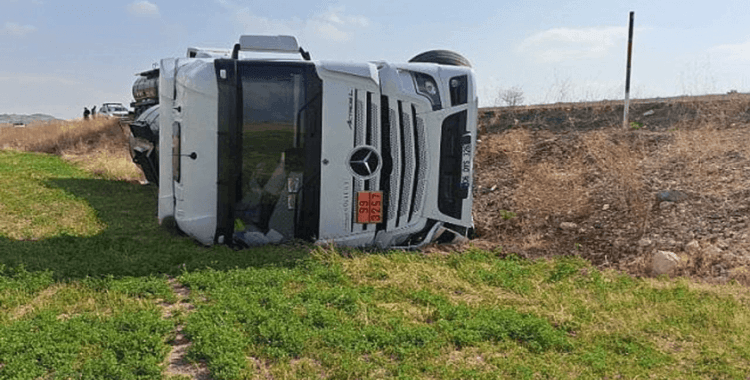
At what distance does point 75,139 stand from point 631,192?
19.8m

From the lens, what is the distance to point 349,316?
13.6 feet

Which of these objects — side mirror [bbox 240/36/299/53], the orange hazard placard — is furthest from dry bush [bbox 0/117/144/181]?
the orange hazard placard

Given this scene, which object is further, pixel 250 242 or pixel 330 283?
pixel 250 242

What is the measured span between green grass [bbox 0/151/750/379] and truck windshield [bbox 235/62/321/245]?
17.4 inches

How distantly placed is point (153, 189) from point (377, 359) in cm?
845

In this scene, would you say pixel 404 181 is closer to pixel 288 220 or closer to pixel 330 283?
pixel 288 220

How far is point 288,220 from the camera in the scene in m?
6.01

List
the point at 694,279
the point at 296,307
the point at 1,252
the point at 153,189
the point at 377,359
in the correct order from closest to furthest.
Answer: the point at 377,359
the point at 296,307
the point at 694,279
the point at 1,252
the point at 153,189

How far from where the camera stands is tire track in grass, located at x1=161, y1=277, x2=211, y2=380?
10.8 ft

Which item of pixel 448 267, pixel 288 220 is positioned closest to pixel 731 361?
pixel 448 267

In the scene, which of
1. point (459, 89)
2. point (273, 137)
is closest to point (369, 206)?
point (273, 137)

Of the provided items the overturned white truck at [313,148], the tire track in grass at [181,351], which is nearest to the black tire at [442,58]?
the overturned white truck at [313,148]

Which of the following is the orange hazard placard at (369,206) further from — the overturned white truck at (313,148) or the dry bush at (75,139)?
the dry bush at (75,139)

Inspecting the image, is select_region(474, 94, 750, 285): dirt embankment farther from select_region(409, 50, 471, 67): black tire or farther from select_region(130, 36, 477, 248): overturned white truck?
select_region(409, 50, 471, 67): black tire
